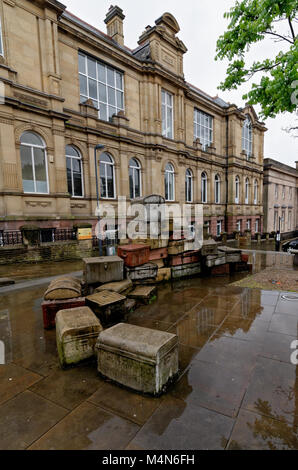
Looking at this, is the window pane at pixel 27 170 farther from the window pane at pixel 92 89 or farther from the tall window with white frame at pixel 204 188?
the tall window with white frame at pixel 204 188

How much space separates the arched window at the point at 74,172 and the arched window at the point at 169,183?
878cm

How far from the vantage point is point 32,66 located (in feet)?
43.0

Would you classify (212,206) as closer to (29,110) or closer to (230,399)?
(29,110)

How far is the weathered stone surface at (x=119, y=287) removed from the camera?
5051 millimetres

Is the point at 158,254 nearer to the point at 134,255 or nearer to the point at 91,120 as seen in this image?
the point at 134,255

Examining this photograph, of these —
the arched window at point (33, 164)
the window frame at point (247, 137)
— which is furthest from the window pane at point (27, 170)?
the window frame at point (247, 137)

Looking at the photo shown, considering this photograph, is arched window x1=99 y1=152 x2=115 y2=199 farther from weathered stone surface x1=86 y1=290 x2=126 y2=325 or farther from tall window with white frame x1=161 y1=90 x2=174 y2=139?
weathered stone surface x1=86 y1=290 x2=126 y2=325

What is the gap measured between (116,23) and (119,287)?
907 inches

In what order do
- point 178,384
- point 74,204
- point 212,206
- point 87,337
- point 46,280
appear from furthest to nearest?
point 212,206
point 74,204
point 46,280
point 87,337
point 178,384

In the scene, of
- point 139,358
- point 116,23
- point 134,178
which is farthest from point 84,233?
point 116,23

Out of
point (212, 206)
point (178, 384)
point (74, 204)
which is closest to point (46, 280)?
point (178, 384)

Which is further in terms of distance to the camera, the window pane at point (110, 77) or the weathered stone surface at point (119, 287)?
the window pane at point (110, 77)

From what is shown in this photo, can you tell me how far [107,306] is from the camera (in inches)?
170

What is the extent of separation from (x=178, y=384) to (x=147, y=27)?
27170 mm
